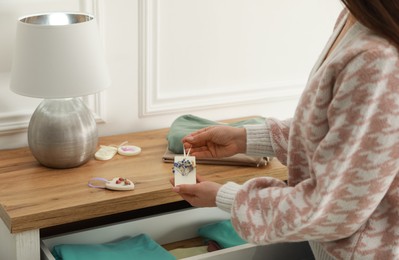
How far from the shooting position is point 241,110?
7.14 ft

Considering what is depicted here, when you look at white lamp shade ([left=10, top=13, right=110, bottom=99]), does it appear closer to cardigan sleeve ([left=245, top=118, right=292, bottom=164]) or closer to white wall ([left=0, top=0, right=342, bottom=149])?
white wall ([left=0, top=0, right=342, bottom=149])

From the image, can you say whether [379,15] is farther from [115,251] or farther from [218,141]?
[115,251]

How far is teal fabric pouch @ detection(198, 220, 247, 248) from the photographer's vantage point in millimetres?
1740

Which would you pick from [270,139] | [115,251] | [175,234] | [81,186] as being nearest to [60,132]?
[81,186]

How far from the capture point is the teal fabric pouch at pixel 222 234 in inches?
68.5

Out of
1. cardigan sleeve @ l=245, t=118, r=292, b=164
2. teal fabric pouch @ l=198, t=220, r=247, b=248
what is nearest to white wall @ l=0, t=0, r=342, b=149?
teal fabric pouch @ l=198, t=220, r=247, b=248

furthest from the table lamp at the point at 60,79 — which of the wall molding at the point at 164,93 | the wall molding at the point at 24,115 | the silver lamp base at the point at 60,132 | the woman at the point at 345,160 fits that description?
the woman at the point at 345,160

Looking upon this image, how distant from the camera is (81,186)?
161 cm

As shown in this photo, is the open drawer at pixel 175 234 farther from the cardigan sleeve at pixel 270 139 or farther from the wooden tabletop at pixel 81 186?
the cardigan sleeve at pixel 270 139

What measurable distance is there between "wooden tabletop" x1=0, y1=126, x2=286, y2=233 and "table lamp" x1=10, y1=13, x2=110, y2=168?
0.05m

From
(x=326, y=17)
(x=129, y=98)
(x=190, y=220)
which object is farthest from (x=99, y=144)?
(x=326, y=17)

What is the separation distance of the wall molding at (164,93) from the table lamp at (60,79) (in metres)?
0.27

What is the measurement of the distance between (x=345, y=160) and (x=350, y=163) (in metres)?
0.01

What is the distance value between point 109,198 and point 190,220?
348 mm
